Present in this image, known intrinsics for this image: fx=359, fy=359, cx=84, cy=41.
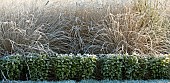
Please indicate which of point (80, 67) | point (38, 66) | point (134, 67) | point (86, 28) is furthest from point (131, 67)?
point (86, 28)

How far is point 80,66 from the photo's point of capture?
4.38 meters

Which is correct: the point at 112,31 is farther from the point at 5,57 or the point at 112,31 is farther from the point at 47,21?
the point at 5,57

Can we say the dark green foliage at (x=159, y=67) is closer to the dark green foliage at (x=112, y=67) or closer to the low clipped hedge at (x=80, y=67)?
the low clipped hedge at (x=80, y=67)

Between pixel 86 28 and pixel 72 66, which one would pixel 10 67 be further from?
pixel 86 28

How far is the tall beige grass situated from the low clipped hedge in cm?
34

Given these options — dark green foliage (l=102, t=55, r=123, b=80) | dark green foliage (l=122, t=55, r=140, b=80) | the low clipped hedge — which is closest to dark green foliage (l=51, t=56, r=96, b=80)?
the low clipped hedge

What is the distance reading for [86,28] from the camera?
17.7 feet

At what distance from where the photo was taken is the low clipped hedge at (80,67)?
4.35 m

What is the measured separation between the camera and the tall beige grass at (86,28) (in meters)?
4.89

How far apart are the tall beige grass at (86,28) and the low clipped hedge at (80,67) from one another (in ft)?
1.11

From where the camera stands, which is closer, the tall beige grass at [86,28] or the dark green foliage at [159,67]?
the dark green foliage at [159,67]

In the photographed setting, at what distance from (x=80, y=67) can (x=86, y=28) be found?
3.72ft

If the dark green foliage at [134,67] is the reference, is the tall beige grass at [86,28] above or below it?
above

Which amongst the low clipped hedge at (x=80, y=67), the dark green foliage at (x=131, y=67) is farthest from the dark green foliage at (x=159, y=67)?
the dark green foliage at (x=131, y=67)
